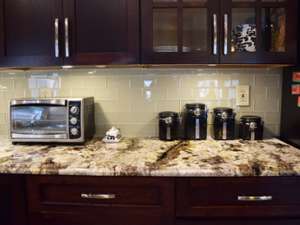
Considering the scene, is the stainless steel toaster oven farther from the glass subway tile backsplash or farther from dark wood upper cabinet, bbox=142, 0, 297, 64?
dark wood upper cabinet, bbox=142, 0, 297, 64

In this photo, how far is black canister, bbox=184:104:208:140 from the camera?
158 centimetres

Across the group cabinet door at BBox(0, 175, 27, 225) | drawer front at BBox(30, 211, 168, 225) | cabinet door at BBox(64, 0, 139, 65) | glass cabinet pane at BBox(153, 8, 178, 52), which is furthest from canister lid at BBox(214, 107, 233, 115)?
cabinet door at BBox(0, 175, 27, 225)

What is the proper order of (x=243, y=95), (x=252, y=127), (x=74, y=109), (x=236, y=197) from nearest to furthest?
(x=236, y=197), (x=74, y=109), (x=252, y=127), (x=243, y=95)

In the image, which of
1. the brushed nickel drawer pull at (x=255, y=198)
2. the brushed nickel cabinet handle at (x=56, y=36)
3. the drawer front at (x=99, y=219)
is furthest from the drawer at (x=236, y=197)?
the brushed nickel cabinet handle at (x=56, y=36)

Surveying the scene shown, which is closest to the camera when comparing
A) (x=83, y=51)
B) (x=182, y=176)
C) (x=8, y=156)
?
(x=182, y=176)

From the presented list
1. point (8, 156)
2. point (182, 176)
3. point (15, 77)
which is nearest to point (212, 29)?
point (182, 176)

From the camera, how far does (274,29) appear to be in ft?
4.61

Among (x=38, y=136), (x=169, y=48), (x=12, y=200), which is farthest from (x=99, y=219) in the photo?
(x=169, y=48)

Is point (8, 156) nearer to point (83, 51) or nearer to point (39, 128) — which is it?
point (39, 128)

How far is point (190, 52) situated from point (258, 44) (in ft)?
1.14

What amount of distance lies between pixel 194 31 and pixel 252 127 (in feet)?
2.10

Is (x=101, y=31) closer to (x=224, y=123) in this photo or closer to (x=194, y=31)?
(x=194, y=31)

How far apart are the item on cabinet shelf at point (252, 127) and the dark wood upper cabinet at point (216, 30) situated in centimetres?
36

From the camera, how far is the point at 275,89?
1.68 metres
